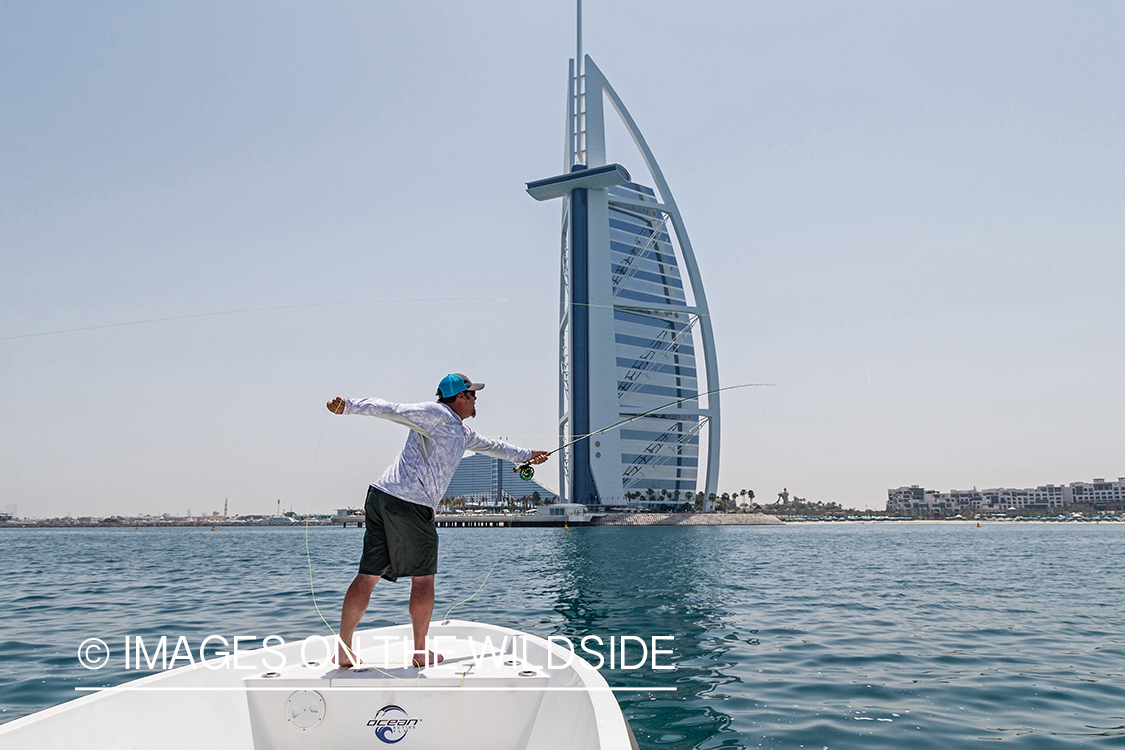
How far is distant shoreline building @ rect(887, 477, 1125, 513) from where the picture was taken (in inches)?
6885

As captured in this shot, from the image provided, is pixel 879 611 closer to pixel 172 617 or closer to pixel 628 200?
pixel 172 617

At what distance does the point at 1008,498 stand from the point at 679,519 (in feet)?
483

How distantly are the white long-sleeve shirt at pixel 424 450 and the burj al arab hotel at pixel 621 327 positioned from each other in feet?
257

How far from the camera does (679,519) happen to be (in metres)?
89.1

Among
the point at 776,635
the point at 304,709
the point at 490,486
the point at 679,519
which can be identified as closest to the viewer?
the point at 304,709

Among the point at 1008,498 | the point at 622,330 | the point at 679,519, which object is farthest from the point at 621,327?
the point at 1008,498

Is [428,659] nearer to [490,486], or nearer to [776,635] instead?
[776,635]

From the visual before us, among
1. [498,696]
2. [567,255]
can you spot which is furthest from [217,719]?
[567,255]

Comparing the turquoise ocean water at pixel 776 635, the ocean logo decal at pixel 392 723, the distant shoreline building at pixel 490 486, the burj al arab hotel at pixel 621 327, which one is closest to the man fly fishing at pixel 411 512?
the ocean logo decal at pixel 392 723

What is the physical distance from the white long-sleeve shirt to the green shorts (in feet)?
0.20

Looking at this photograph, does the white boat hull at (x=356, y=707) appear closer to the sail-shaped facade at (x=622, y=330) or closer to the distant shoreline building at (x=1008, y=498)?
the sail-shaped facade at (x=622, y=330)

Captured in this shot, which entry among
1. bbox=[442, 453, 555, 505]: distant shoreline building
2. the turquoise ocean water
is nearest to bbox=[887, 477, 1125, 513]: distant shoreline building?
bbox=[442, 453, 555, 505]: distant shoreline building

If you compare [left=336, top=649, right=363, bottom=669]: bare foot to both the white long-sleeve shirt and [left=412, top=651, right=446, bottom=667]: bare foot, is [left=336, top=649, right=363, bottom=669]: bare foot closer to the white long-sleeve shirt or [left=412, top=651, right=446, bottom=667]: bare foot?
[left=412, top=651, right=446, bottom=667]: bare foot

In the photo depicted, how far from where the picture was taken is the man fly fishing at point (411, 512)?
136 inches
